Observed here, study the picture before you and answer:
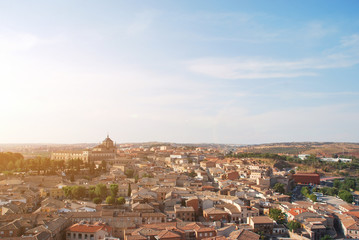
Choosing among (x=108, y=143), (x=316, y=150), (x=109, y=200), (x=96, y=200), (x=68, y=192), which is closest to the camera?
(x=109, y=200)

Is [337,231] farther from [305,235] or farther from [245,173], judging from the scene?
[245,173]

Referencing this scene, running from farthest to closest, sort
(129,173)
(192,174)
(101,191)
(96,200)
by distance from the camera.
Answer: (192,174) → (129,173) → (101,191) → (96,200)

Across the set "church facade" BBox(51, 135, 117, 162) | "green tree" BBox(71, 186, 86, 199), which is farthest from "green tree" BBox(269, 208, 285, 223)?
"church facade" BBox(51, 135, 117, 162)

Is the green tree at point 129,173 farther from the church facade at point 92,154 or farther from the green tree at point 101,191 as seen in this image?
the green tree at point 101,191

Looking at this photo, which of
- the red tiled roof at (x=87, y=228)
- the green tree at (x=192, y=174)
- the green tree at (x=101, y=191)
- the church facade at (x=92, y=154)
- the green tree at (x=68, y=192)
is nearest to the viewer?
the red tiled roof at (x=87, y=228)

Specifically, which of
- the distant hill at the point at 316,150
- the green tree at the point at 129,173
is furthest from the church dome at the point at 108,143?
the distant hill at the point at 316,150

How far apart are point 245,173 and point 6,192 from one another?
25967mm

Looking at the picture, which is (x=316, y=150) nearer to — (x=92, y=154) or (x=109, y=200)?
(x=92, y=154)

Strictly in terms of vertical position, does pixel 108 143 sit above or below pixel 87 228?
above

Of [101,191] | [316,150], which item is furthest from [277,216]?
[316,150]

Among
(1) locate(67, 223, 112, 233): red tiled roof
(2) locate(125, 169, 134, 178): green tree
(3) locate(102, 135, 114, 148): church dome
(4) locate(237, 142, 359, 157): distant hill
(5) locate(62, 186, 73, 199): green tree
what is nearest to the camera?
(1) locate(67, 223, 112, 233): red tiled roof

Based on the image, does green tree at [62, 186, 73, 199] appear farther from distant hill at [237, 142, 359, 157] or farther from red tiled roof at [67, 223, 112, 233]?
distant hill at [237, 142, 359, 157]

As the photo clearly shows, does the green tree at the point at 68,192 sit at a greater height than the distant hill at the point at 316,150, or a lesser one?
lesser

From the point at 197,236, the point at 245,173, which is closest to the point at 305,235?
the point at 197,236
